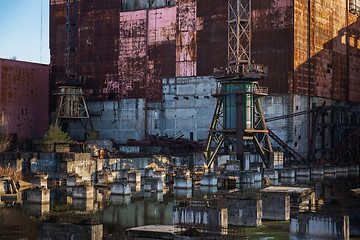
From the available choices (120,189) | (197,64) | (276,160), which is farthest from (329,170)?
(120,189)

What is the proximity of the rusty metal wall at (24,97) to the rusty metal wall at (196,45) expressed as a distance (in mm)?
6250

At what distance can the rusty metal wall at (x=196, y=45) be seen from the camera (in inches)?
3029

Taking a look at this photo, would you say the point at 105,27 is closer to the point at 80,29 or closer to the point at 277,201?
the point at 80,29

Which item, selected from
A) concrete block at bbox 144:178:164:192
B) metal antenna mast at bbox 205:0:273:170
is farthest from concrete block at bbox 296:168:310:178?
concrete block at bbox 144:178:164:192

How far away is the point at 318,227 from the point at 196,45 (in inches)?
2322

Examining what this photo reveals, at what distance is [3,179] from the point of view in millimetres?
47906

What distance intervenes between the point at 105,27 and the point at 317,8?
120 feet

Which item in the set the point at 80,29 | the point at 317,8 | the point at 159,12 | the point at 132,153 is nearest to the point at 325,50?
the point at 317,8

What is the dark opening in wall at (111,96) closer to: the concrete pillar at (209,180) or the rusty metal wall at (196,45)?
the rusty metal wall at (196,45)

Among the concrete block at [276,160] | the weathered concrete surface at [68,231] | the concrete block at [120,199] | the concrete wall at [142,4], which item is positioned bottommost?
the concrete block at [120,199]

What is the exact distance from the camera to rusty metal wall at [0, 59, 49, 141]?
265 feet

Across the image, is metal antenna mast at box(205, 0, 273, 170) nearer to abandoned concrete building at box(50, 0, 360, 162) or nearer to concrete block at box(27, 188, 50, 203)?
abandoned concrete building at box(50, 0, 360, 162)

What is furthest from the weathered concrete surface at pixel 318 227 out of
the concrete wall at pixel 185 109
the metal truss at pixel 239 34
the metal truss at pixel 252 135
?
the concrete wall at pixel 185 109

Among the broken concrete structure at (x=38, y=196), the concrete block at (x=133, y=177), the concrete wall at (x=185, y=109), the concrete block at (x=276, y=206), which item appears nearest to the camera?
the concrete block at (x=276, y=206)
